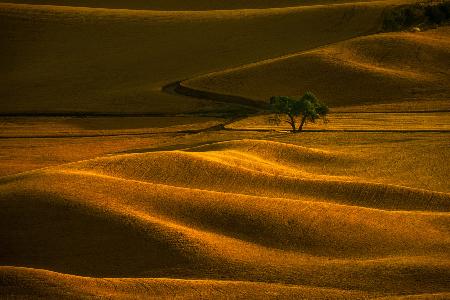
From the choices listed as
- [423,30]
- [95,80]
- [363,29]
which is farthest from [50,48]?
[423,30]

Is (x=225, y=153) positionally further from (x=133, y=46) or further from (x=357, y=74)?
(x=133, y=46)

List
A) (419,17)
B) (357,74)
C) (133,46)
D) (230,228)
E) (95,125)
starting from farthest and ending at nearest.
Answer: (133,46) < (419,17) < (357,74) < (95,125) < (230,228)

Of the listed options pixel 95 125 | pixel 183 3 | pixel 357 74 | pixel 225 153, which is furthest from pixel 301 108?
pixel 183 3

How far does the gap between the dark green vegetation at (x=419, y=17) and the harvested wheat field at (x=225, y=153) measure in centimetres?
20

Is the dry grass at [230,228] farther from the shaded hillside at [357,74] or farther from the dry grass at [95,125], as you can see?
the shaded hillside at [357,74]

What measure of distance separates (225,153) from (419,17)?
47908 mm

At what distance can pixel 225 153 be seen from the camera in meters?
41.7

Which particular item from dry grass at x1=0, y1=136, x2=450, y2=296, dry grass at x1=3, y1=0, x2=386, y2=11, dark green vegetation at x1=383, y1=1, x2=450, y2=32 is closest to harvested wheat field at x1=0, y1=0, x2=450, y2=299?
dry grass at x1=0, y1=136, x2=450, y2=296

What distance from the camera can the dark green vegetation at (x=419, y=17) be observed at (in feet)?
271

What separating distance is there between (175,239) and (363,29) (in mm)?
61817

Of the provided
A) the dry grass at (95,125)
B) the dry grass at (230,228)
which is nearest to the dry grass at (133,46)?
the dry grass at (95,125)

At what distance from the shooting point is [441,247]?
2667 centimetres

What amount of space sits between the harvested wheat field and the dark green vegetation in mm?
196

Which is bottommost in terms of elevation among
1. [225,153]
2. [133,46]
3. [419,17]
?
[133,46]
